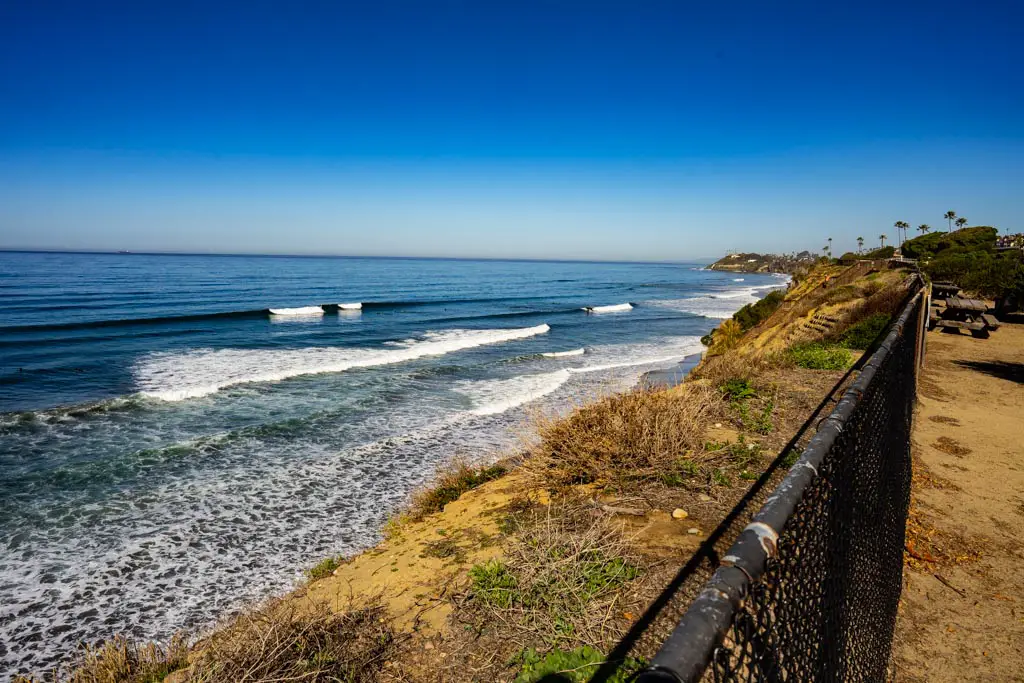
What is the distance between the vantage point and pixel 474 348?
24625 millimetres

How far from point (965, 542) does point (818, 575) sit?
4395 mm

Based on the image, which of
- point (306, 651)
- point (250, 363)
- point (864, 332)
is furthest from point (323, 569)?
point (250, 363)

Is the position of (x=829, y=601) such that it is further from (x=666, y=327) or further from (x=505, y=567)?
(x=666, y=327)

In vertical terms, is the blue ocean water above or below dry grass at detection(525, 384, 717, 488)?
below

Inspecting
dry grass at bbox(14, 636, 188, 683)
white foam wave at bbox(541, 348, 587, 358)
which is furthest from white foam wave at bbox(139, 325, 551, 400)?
dry grass at bbox(14, 636, 188, 683)

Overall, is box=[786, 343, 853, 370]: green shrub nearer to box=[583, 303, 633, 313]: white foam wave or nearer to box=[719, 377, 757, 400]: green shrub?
box=[719, 377, 757, 400]: green shrub

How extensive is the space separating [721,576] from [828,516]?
992 mm

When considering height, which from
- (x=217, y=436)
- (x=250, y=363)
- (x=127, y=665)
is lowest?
(x=217, y=436)

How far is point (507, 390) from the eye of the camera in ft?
54.5

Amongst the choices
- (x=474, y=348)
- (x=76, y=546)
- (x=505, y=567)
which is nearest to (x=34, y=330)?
(x=474, y=348)

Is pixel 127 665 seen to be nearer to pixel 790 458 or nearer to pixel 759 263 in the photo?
pixel 790 458

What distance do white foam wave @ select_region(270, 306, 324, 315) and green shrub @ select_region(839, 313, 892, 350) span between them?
32440 mm

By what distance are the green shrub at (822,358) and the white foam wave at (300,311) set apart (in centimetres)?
3177

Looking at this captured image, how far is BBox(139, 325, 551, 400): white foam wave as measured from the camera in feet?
54.0
